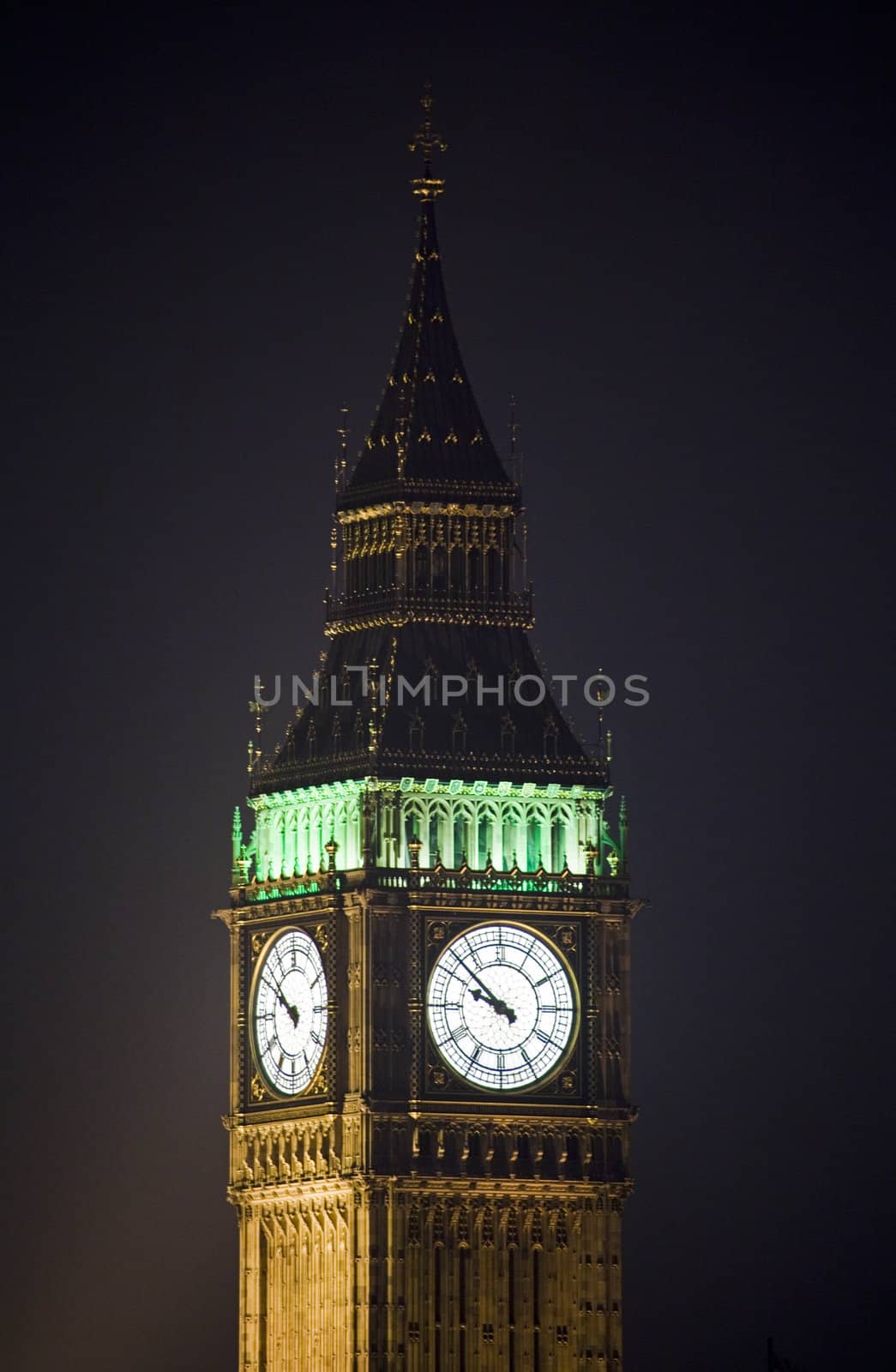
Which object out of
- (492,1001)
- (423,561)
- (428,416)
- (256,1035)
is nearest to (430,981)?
(492,1001)

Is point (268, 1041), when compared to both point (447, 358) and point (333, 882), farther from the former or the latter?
point (447, 358)

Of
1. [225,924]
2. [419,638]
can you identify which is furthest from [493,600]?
[225,924]

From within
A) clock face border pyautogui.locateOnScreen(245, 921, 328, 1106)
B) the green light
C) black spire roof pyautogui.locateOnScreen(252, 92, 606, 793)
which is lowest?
clock face border pyautogui.locateOnScreen(245, 921, 328, 1106)

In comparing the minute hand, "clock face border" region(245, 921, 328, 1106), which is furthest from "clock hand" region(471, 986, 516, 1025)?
"clock face border" region(245, 921, 328, 1106)

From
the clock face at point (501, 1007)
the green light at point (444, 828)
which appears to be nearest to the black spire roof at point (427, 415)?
the green light at point (444, 828)

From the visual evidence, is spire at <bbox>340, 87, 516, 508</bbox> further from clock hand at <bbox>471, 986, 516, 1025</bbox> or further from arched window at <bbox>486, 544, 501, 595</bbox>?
clock hand at <bbox>471, 986, 516, 1025</bbox>

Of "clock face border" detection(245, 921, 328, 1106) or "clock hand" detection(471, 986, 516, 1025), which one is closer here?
"clock face border" detection(245, 921, 328, 1106)

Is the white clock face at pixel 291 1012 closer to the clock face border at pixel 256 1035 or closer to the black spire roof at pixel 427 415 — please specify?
the clock face border at pixel 256 1035
